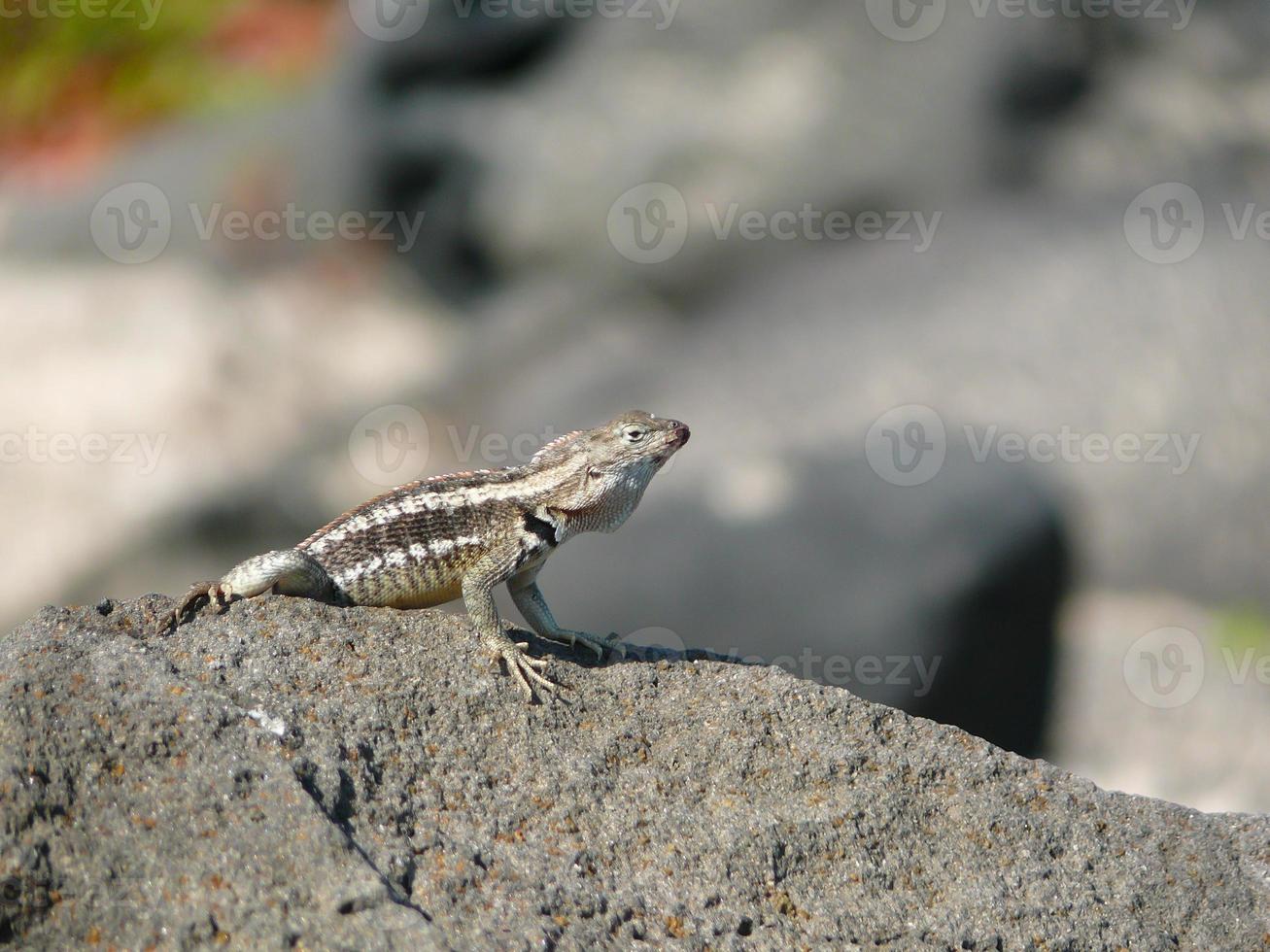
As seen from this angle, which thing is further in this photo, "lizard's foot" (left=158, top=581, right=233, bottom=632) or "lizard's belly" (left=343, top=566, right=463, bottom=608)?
"lizard's belly" (left=343, top=566, right=463, bottom=608)

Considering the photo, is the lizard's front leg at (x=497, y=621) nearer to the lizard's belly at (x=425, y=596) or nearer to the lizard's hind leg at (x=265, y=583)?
the lizard's belly at (x=425, y=596)

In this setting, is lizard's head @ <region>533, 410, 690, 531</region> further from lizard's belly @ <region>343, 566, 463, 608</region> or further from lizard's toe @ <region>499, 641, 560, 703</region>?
lizard's toe @ <region>499, 641, 560, 703</region>

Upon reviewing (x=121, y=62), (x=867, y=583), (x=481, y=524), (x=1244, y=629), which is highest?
(x=121, y=62)

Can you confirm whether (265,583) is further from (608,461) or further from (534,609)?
(608,461)

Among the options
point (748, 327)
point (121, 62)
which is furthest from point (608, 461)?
point (121, 62)

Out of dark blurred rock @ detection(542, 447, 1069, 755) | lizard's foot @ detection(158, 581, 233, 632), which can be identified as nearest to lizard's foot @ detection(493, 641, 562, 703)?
lizard's foot @ detection(158, 581, 233, 632)

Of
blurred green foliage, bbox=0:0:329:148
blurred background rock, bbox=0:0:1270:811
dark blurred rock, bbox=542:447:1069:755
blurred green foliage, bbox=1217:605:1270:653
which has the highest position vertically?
blurred green foliage, bbox=0:0:329:148
